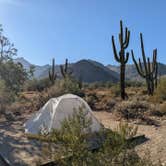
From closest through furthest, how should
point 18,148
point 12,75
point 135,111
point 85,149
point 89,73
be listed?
point 85,149, point 18,148, point 135,111, point 12,75, point 89,73

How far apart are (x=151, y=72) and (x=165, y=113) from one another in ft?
31.8

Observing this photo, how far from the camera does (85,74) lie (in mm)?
73875

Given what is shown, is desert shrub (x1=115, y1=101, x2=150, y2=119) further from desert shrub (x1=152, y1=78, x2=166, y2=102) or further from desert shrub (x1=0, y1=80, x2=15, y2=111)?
desert shrub (x1=0, y1=80, x2=15, y2=111)

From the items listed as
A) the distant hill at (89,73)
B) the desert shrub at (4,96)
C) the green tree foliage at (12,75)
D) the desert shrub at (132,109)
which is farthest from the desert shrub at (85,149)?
the distant hill at (89,73)

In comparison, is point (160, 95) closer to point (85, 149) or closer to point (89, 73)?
point (85, 149)

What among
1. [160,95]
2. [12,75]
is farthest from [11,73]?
[160,95]

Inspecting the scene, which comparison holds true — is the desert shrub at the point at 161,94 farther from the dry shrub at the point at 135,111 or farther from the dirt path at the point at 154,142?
the dirt path at the point at 154,142

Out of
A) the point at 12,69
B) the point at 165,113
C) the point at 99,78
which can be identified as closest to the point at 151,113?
the point at 165,113

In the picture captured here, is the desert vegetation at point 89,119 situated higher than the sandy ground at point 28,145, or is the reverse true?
the desert vegetation at point 89,119

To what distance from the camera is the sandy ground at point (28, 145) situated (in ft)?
23.2

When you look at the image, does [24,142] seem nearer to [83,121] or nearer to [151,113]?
[83,121]

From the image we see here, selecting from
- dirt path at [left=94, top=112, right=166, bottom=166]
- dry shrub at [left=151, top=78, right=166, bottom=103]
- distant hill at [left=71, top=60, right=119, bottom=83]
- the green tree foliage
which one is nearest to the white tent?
dirt path at [left=94, top=112, right=166, bottom=166]

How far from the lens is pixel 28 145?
8.31 m

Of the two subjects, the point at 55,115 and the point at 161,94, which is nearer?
the point at 55,115
